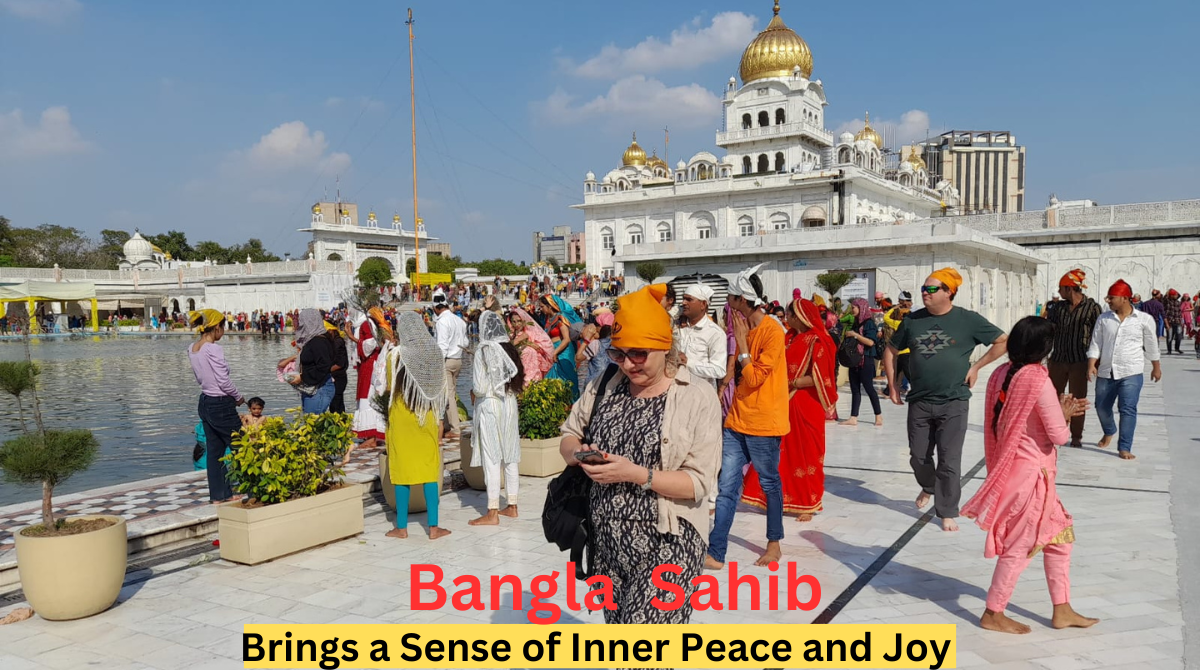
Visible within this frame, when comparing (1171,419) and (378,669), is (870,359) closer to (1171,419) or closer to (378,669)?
(1171,419)

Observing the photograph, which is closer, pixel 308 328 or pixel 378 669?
pixel 378 669

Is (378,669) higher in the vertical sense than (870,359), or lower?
lower

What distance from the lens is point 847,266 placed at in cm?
2030

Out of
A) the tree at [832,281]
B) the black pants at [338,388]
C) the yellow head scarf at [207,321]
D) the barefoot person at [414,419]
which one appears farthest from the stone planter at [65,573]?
the tree at [832,281]

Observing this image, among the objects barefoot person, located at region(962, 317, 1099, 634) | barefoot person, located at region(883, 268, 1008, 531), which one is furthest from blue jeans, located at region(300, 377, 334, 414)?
barefoot person, located at region(962, 317, 1099, 634)

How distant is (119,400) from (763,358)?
14.2 m

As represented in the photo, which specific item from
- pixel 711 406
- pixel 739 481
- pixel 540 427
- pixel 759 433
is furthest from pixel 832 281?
pixel 711 406

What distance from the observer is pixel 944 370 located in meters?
4.94

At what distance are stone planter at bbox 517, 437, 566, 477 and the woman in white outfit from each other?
4.36ft

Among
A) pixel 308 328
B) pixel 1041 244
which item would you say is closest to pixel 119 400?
pixel 308 328

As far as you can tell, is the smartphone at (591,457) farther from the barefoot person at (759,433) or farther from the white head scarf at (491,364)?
the white head scarf at (491,364)

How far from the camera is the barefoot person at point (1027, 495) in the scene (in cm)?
341

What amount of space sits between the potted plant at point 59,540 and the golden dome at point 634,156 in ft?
203

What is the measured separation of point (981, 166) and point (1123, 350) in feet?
404
